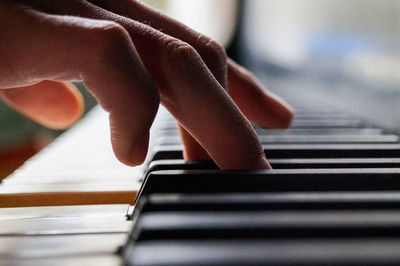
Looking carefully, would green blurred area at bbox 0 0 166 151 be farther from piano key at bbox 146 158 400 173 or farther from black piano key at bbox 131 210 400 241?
black piano key at bbox 131 210 400 241

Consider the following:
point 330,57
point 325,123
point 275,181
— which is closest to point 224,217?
point 275,181

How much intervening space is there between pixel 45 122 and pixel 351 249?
761 millimetres

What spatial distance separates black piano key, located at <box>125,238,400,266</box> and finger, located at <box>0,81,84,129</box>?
1.93ft

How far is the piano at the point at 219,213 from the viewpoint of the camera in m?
0.39

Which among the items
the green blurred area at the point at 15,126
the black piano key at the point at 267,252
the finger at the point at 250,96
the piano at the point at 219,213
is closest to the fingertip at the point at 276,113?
the finger at the point at 250,96

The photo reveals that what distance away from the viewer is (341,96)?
5.87 feet

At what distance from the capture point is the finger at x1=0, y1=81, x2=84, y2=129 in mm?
940

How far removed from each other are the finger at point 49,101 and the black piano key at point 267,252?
23.1 inches

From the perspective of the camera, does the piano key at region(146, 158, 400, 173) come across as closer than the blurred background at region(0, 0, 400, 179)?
Yes

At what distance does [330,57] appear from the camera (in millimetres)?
2016

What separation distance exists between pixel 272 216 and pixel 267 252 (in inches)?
3.0

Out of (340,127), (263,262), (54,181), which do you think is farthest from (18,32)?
(340,127)

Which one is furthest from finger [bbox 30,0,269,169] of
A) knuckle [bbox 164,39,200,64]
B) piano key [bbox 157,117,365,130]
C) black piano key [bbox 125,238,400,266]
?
piano key [bbox 157,117,365,130]

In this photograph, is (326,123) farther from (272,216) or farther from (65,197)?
(272,216)
